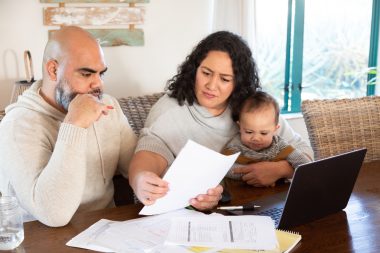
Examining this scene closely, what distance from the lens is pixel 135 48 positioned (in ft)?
9.95

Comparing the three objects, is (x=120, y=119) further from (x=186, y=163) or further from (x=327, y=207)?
(x=327, y=207)

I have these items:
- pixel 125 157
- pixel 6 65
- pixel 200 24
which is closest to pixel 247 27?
pixel 200 24

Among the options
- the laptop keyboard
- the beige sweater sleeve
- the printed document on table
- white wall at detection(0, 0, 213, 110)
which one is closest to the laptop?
the laptop keyboard

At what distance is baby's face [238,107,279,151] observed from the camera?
167 centimetres

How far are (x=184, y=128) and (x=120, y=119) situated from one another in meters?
0.25

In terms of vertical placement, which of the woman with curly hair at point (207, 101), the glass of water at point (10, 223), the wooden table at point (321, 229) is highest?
the woman with curly hair at point (207, 101)

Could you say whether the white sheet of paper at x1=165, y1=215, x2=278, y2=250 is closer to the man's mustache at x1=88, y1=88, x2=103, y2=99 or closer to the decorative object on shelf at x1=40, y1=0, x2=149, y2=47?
the man's mustache at x1=88, y1=88, x2=103, y2=99

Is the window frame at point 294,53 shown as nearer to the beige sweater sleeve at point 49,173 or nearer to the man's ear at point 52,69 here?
the man's ear at point 52,69

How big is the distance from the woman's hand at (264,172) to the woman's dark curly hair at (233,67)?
1.05 feet

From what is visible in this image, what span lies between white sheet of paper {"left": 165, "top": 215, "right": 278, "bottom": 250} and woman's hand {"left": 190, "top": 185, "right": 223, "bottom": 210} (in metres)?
0.07

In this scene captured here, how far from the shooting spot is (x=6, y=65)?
2.69 meters

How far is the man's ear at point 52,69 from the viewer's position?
57.0 inches

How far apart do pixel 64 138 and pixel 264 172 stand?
0.68 metres

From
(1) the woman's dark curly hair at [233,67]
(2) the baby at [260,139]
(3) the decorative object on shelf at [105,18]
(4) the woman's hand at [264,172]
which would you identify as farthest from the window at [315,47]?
(4) the woman's hand at [264,172]
